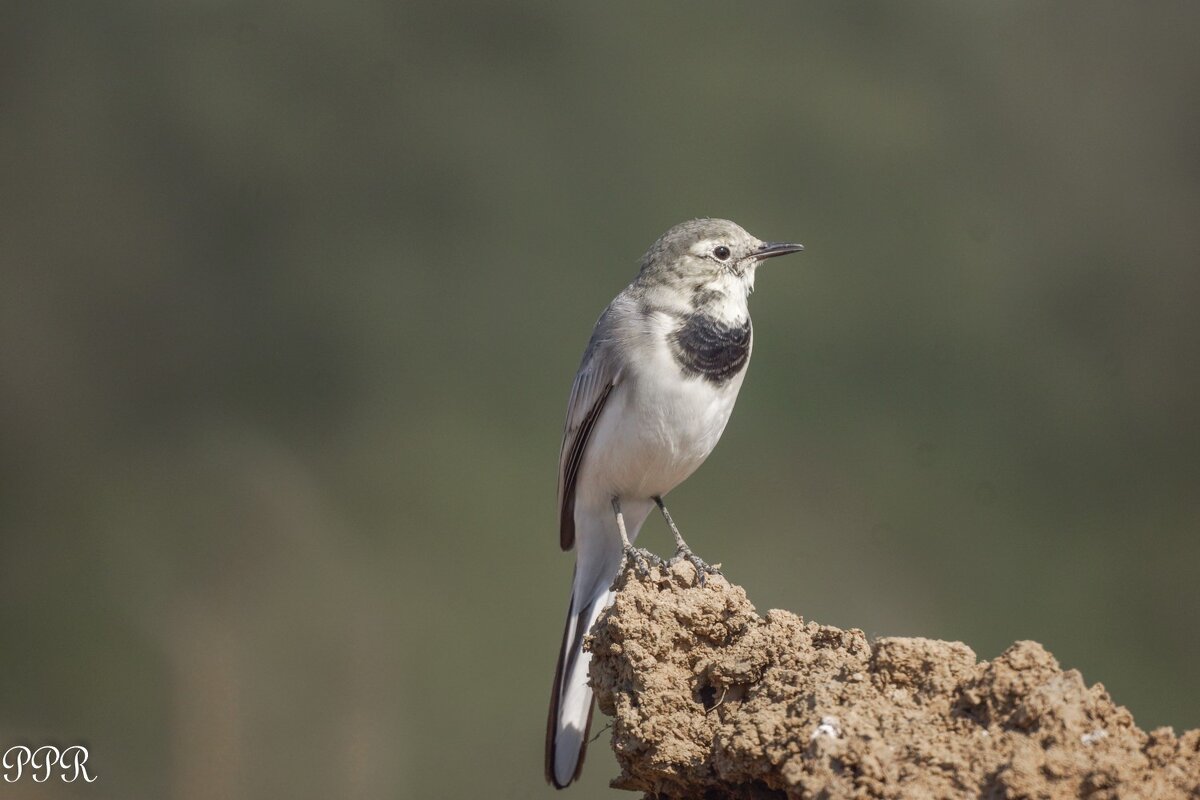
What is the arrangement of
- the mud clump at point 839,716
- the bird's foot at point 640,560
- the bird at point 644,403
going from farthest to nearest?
the bird at point 644,403 < the bird's foot at point 640,560 < the mud clump at point 839,716

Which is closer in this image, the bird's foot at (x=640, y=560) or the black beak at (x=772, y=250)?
the bird's foot at (x=640, y=560)

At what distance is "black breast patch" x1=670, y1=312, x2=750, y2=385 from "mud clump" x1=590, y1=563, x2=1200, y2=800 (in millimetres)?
1871

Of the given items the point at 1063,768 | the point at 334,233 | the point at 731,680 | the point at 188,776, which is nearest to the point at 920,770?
the point at 1063,768

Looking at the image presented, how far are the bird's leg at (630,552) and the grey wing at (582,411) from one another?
30 centimetres

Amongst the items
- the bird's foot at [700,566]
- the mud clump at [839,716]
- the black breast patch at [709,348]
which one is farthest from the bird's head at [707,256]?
the mud clump at [839,716]

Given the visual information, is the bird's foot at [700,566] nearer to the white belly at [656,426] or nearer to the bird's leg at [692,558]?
the bird's leg at [692,558]

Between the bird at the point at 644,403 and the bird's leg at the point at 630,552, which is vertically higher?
the bird at the point at 644,403

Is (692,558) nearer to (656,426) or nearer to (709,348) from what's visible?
(656,426)

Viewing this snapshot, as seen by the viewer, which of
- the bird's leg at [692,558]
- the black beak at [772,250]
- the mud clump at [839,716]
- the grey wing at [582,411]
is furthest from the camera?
the black beak at [772,250]

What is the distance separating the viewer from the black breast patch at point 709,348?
6574 millimetres

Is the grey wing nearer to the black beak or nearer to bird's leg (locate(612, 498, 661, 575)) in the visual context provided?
bird's leg (locate(612, 498, 661, 575))

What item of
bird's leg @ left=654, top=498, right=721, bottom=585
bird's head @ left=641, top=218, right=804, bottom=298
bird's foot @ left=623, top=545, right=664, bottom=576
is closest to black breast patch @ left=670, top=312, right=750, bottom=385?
bird's head @ left=641, top=218, right=804, bottom=298

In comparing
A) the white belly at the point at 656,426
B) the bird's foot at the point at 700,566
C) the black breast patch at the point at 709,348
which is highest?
the black breast patch at the point at 709,348

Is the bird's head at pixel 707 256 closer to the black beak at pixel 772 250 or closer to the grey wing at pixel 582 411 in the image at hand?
the black beak at pixel 772 250
